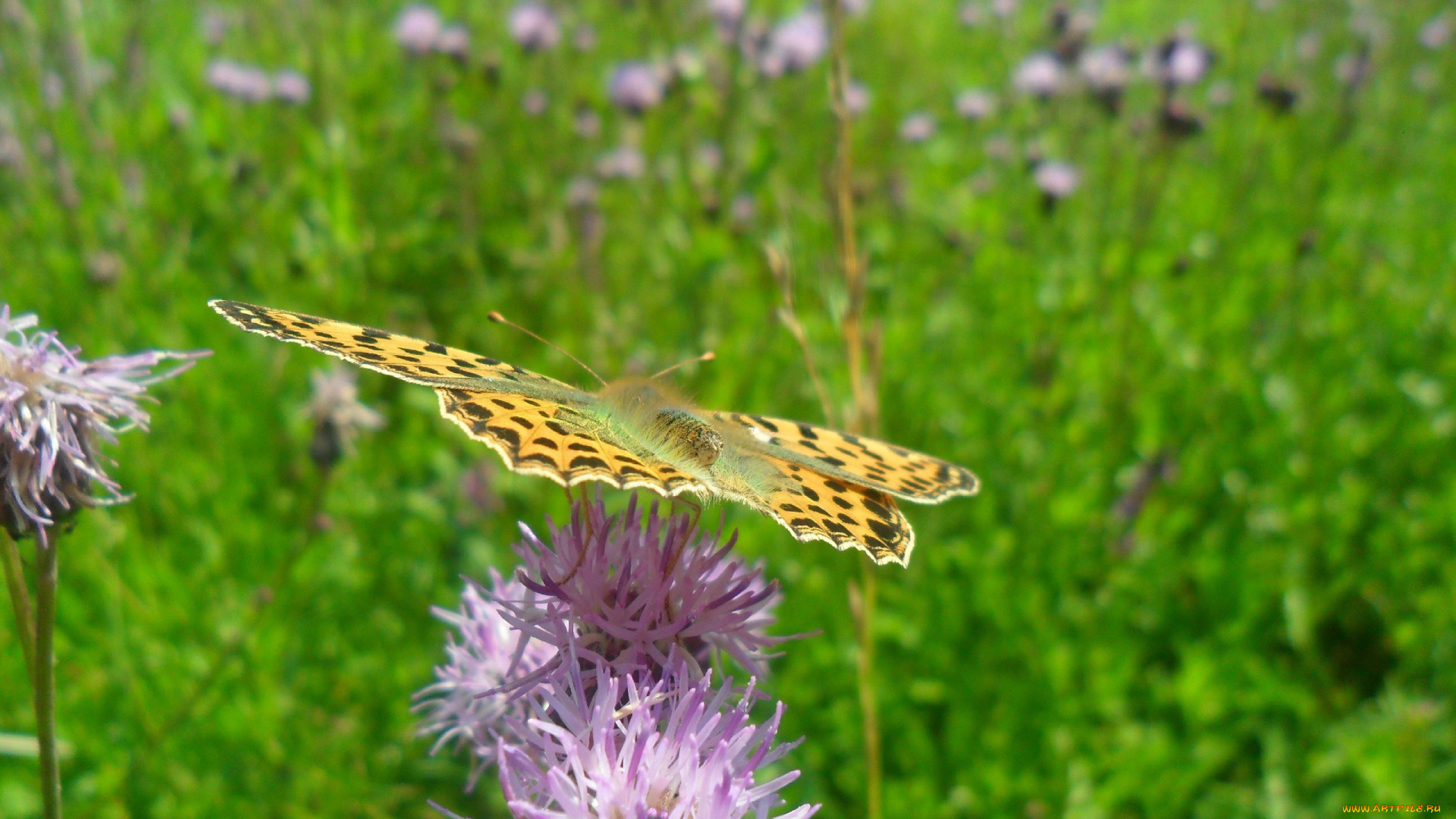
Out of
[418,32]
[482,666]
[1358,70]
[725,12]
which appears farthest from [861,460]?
[1358,70]

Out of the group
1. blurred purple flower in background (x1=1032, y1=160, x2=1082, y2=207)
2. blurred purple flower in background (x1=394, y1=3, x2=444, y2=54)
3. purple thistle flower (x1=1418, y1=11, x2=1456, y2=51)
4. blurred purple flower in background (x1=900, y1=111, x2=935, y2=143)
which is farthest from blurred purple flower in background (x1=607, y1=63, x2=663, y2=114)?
purple thistle flower (x1=1418, y1=11, x2=1456, y2=51)

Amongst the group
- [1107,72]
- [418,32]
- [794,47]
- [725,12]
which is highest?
[794,47]

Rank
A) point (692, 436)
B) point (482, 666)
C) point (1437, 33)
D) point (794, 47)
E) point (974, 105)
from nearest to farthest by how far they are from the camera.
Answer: point (482, 666) < point (692, 436) < point (794, 47) < point (974, 105) < point (1437, 33)

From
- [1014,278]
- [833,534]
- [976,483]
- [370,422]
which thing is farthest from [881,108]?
[833,534]

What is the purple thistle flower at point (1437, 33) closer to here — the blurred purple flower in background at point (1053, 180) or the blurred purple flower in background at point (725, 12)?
the blurred purple flower in background at point (1053, 180)

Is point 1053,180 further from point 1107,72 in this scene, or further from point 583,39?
point 583,39

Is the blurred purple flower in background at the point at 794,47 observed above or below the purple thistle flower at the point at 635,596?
above

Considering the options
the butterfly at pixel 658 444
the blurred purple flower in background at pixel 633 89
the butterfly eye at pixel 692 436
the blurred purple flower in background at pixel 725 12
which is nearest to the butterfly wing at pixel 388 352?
the butterfly at pixel 658 444
